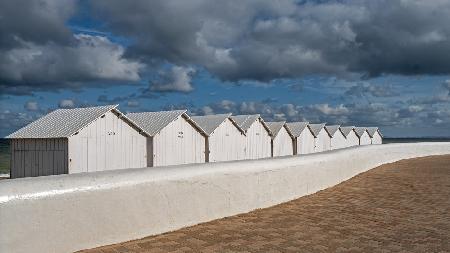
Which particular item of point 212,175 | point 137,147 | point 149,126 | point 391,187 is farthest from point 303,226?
point 149,126

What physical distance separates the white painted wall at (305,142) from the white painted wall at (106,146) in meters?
21.5

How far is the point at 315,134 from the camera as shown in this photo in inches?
1965

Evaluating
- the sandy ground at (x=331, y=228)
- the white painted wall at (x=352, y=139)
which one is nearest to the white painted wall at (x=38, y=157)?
the sandy ground at (x=331, y=228)

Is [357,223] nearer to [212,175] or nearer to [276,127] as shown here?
[212,175]

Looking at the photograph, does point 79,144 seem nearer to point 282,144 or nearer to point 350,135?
point 282,144

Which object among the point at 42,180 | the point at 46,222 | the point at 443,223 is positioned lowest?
the point at 443,223

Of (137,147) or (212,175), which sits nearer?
(212,175)

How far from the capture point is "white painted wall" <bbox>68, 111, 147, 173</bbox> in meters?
25.5

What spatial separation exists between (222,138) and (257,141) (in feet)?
17.9

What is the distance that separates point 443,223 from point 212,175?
13.8 ft

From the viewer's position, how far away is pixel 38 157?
2748 cm

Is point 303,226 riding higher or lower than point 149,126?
lower

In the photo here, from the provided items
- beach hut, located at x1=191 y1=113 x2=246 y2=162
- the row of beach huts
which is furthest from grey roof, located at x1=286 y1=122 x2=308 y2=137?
beach hut, located at x1=191 y1=113 x2=246 y2=162

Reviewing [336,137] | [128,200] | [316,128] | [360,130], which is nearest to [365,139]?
[360,130]
